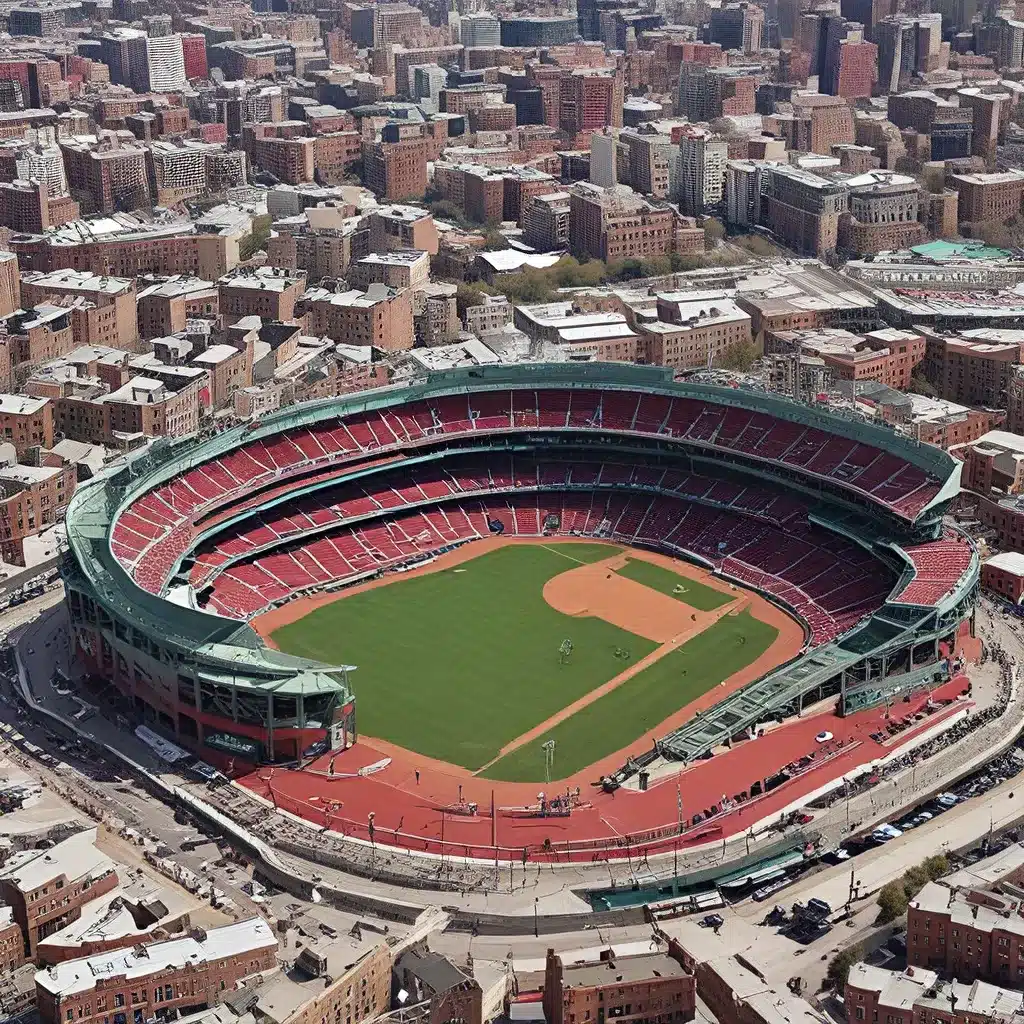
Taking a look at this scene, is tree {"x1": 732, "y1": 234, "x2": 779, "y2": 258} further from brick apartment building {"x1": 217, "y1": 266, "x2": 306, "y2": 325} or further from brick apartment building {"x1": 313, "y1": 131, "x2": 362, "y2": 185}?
brick apartment building {"x1": 313, "y1": 131, "x2": 362, "y2": 185}

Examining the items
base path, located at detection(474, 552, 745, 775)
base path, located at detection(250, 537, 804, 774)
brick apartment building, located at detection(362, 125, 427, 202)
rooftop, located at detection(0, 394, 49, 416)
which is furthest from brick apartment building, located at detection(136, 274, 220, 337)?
brick apartment building, located at detection(362, 125, 427, 202)

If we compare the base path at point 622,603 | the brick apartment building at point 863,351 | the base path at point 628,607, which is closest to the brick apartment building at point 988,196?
the brick apartment building at point 863,351

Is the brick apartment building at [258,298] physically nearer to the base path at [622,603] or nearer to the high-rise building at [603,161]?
the base path at [622,603]

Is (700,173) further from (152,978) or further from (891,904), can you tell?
(152,978)

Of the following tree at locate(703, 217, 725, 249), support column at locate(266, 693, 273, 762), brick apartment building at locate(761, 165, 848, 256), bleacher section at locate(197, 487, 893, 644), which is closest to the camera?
support column at locate(266, 693, 273, 762)

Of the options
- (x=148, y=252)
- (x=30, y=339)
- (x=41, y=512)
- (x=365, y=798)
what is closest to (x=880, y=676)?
(x=365, y=798)
